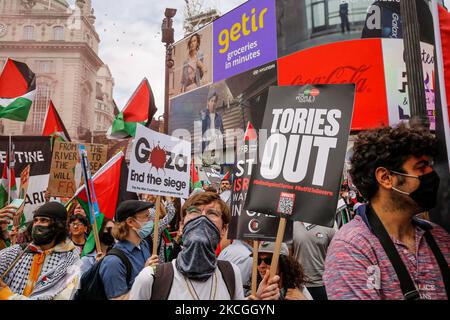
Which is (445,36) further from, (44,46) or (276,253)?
(44,46)

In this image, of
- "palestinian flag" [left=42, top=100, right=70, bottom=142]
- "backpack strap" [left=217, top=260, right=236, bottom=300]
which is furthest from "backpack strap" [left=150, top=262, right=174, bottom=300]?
"palestinian flag" [left=42, top=100, right=70, bottom=142]

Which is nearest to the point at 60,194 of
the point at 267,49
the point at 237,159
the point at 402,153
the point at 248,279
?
the point at 237,159

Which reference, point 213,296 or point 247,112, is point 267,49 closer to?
point 247,112

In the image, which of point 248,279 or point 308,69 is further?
point 308,69

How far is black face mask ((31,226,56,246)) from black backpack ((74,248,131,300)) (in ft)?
1.66

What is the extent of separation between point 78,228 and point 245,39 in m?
17.8

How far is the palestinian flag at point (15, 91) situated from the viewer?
676 centimetres

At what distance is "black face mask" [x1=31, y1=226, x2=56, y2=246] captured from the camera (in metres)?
3.43

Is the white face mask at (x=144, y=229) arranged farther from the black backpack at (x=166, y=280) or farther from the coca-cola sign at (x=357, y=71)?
the coca-cola sign at (x=357, y=71)

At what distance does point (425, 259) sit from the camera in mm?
1801

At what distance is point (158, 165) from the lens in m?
4.25

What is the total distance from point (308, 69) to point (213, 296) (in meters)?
16.5

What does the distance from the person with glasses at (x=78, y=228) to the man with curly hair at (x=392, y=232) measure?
3976 mm

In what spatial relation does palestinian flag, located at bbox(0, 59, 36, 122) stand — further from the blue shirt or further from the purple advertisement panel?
the purple advertisement panel
